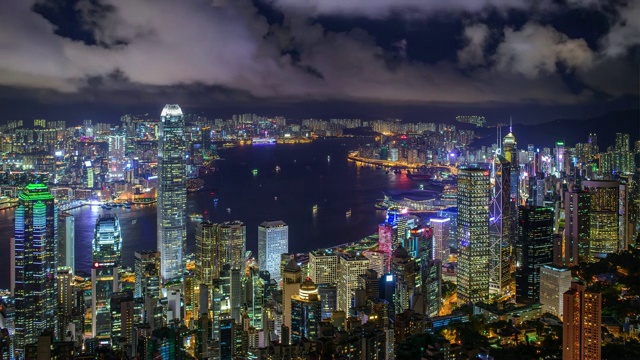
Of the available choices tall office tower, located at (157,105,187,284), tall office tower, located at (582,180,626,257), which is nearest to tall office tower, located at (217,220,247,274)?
tall office tower, located at (157,105,187,284)

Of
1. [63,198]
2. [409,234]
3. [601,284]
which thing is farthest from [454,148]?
[63,198]

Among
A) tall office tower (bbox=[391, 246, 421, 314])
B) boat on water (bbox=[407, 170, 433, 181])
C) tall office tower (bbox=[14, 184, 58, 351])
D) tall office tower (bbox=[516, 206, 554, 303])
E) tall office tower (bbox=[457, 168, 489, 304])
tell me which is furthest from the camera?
boat on water (bbox=[407, 170, 433, 181])

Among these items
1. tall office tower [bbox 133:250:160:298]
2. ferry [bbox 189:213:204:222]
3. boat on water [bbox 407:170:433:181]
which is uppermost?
boat on water [bbox 407:170:433:181]

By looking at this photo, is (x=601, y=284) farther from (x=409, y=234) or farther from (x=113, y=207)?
(x=113, y=207)

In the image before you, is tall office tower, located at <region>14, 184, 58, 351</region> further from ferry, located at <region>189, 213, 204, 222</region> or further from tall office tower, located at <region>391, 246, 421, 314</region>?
tall office tower, located at <region>391, 246, 421, 314</region>

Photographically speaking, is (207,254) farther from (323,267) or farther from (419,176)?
(419,176)

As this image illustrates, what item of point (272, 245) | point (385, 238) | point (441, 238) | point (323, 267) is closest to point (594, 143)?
point (441, 238)
